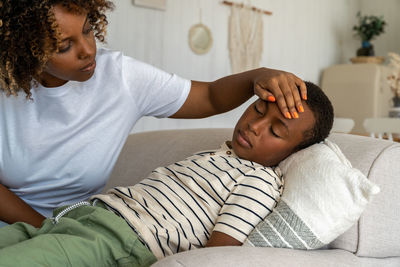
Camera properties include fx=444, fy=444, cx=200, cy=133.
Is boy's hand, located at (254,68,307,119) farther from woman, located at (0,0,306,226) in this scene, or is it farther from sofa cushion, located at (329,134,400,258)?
sofa cushion, located at (329,134,400,258)

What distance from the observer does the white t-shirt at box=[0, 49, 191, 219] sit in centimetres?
129

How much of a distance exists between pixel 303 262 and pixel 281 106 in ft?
1.33

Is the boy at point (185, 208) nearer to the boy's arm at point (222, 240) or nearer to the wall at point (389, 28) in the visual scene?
the boy's arm at point (222, 240)

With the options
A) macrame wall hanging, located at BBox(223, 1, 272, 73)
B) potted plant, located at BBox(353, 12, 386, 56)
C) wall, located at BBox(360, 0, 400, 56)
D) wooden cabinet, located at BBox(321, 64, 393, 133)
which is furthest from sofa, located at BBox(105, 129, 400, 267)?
wall, located at BBox(360, 0, 400, 56)

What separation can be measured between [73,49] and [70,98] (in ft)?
0.68

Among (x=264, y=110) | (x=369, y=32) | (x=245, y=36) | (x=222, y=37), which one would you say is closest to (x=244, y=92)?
(x=264, y=110)

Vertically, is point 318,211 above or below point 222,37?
below

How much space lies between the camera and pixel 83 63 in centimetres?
116

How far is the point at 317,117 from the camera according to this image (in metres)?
1.26

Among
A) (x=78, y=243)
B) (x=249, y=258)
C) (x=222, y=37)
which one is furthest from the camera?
(x=222, y=37)

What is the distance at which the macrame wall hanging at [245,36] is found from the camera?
4.30 metres

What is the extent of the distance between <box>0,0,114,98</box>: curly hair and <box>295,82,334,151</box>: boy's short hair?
2.18 feet

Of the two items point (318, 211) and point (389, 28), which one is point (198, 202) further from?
point (389, 28)

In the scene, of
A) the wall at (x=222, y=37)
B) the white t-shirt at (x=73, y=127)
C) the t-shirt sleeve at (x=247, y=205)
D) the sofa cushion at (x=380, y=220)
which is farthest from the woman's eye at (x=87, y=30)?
the wall at (x=222, y=37)
